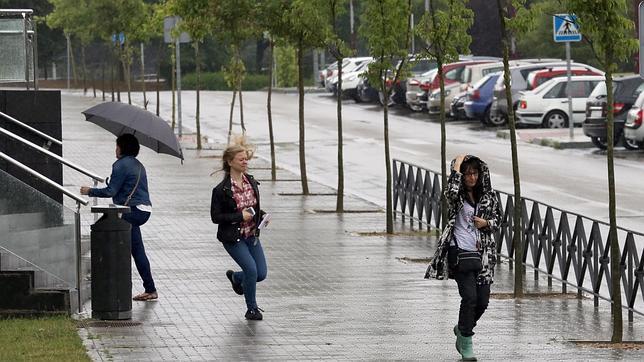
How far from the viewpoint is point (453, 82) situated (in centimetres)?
4769

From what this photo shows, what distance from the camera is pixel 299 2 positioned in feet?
73.2

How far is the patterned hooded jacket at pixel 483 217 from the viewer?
1113 centimetres

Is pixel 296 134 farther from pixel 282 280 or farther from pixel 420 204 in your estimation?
pixel 282 280

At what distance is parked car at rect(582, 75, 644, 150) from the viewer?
33406 mm

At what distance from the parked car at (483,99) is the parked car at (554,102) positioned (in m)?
1.43

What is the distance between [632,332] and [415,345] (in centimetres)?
234

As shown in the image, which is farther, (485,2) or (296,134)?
(485,2)

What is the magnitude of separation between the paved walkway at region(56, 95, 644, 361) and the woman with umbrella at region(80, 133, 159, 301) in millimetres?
284

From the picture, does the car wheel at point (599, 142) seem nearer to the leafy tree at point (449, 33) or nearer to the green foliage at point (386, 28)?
the green foliage at point (386, 28)

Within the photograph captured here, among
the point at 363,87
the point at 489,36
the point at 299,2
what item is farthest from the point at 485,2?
the point at 299,2

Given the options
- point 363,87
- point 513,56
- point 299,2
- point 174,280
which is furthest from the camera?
point 513,56

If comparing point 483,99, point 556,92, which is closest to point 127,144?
point 556,92

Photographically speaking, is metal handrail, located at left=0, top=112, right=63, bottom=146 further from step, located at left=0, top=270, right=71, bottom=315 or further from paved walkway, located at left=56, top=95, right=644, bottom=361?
step, located at left=0, top=270, right=71, bottom=315

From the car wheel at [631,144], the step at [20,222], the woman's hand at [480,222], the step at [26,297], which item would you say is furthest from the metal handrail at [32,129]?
the car wheel at [631,144]
